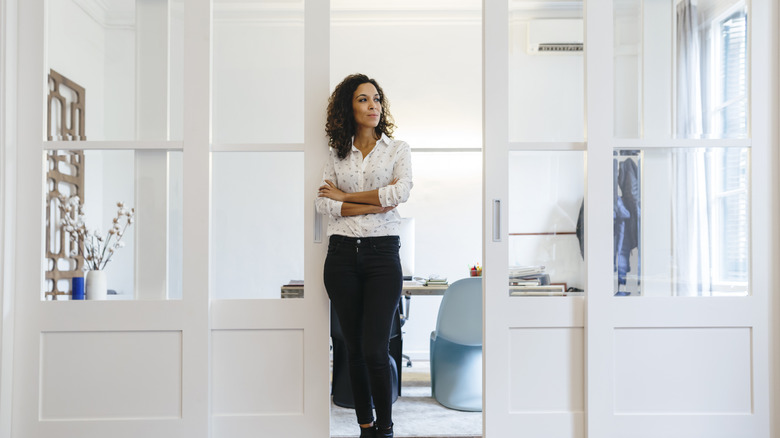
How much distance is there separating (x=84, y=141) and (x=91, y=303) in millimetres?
645

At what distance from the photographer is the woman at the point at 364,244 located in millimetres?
2531

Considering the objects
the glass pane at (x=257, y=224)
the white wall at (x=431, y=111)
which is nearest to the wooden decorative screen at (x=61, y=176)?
the glass pane at (x=257, y=224)

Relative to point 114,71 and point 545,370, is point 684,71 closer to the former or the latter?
point 545,370

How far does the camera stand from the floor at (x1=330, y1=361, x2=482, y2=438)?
301 cm

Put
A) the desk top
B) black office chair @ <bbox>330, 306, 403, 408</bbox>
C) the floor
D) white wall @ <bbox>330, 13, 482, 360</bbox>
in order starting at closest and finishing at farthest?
1. the floor
2. black office chair @ <bbox>330, 306, 403, 408</bbox>
3. the desk top
4. white wall @ <bbox>330, 13, 482, 360</bbox>

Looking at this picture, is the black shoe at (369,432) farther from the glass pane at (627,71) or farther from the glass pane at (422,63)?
the glass pane at (422,63)

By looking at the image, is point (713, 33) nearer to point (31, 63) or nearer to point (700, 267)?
point (700, 267)

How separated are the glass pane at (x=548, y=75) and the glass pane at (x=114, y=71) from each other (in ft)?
4.46

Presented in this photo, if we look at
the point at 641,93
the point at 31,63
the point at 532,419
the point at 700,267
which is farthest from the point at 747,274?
the point at 31,63

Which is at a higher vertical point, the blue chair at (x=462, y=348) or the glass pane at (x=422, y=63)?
the glass pane at (x=422, y=63)

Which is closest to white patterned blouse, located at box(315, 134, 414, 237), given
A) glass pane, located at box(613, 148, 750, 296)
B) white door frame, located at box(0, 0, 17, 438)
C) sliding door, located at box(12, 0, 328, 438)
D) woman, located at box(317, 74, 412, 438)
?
woman, located at box(317, 74, 412, 438)

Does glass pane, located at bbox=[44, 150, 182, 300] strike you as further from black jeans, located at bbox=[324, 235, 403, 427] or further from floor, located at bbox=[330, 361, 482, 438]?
floor, located at bbox=[330, 361, 482, 438]

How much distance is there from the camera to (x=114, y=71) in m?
2.63

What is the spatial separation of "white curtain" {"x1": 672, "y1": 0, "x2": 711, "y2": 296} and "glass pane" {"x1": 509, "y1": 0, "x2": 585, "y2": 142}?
420 mm
